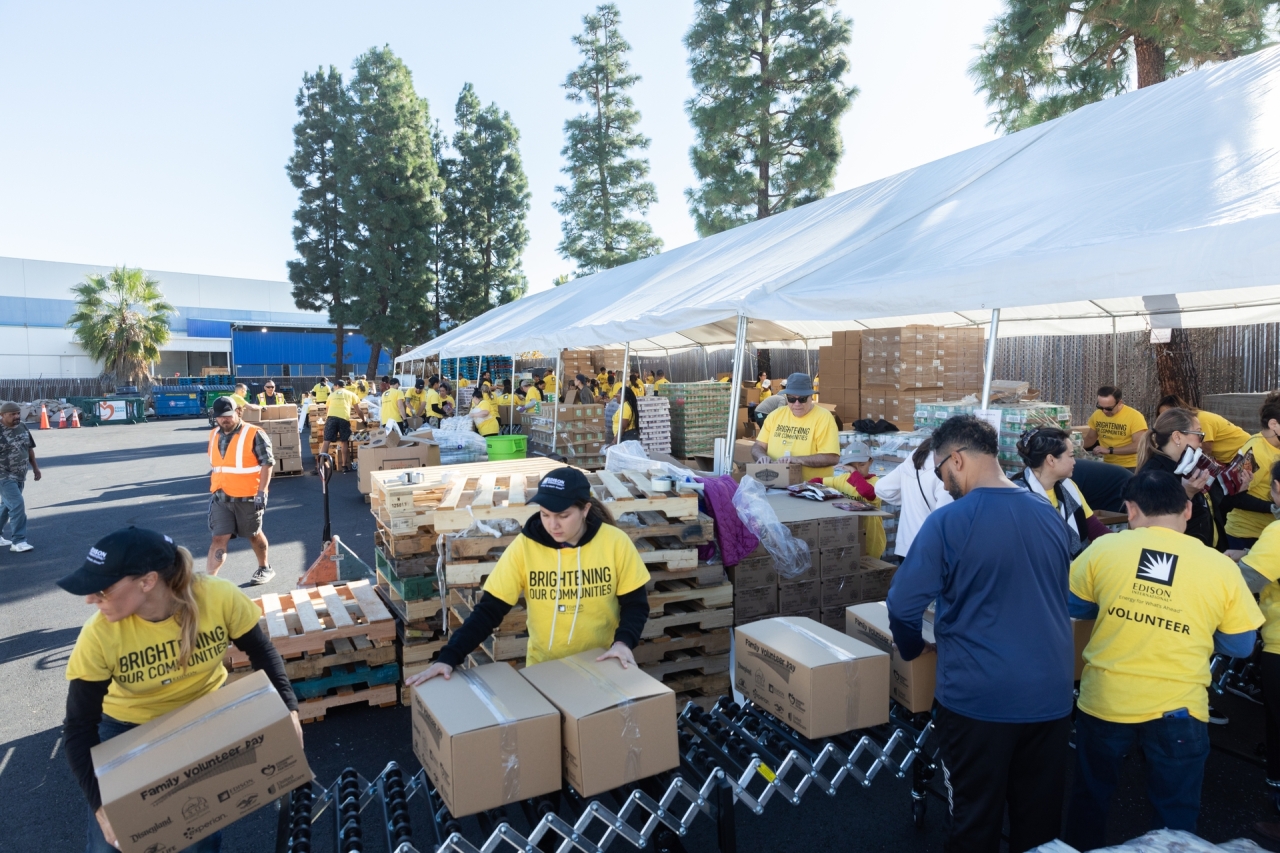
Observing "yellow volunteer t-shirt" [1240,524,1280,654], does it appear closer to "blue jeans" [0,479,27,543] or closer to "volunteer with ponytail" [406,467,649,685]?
"volunteer with ponytail" [406,467,649,685]

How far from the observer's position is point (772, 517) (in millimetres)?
5070

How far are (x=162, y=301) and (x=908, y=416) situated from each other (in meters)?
42.5

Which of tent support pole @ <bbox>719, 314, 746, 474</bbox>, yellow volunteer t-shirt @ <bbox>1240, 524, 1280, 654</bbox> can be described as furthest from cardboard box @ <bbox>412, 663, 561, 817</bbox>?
tent support pole @ <bbox>719, 314, 746, 474</bbox>

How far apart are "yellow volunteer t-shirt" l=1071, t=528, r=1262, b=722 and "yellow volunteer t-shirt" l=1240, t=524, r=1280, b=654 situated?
20.0 inches

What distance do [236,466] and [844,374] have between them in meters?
8.74

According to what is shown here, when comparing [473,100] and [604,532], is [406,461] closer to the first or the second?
[604,532]

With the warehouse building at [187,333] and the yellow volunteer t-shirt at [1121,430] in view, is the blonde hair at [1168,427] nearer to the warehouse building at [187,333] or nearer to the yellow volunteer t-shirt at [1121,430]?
the yellow volunteer t-shirt at [1121,430]

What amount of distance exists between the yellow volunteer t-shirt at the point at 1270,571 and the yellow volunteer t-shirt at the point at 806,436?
3638 mm

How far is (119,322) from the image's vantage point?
37.3 metres

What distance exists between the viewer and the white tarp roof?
4.43m

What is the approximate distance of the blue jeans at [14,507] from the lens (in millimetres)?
9320

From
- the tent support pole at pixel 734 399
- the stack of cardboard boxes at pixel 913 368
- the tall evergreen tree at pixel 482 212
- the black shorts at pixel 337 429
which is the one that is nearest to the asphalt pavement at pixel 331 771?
the tent support pole at pixel 734 399

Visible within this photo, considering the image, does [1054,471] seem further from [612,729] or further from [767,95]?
[767,95]

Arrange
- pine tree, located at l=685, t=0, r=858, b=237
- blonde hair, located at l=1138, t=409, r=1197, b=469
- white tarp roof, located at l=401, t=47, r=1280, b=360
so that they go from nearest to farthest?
white tarp roof, located at l=401, t=47, r=1280, b=360
blonde hair, located at l=1138, t=409, r=1197, b=469
pine tree, located at l=685, t=0, r=858, b=237
